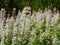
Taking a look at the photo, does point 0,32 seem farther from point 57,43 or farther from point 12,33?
point 57,43

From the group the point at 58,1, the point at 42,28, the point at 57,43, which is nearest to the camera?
the point at 57,43

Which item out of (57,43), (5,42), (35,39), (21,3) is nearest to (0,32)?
(5,42)

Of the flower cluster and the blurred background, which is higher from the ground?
the blurred background

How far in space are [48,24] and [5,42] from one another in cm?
87

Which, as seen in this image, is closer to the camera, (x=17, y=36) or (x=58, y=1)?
(x=17, y=36)

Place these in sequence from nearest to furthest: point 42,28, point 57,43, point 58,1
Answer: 1. point 57,43
2. point 42,28
3. point 58,1

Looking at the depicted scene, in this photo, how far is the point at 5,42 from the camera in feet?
15.9

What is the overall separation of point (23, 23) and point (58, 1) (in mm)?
3675

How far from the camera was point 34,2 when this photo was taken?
8.51m

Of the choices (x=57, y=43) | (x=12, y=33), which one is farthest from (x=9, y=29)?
(x=57, y=43)

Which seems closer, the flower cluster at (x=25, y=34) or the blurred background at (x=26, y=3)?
the flower cluster at (x=25, y=34)

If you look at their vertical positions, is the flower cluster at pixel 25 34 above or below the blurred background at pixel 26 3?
below

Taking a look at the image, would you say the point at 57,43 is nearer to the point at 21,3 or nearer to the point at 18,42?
the point at 18,42

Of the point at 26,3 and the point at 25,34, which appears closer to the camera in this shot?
the point at 25,34
